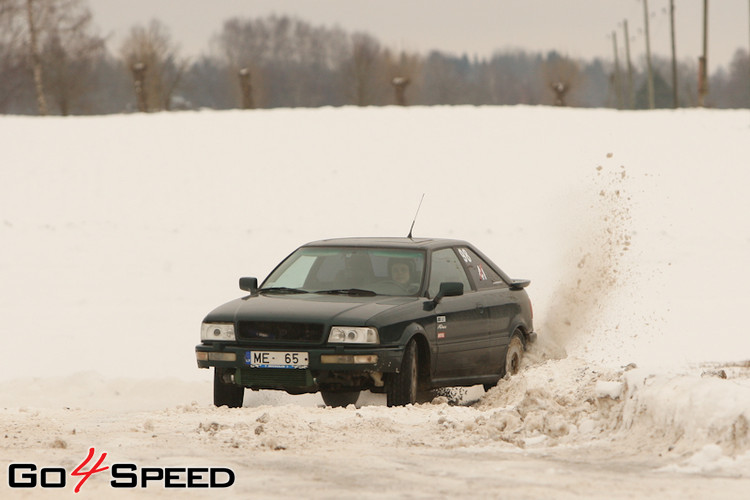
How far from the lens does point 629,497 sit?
587cm

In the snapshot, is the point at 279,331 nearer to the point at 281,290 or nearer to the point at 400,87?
the point at 281,290

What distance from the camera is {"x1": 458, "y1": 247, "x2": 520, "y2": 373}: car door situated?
10.6 metres

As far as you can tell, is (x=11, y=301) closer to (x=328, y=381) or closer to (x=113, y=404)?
(x=113, y=404)

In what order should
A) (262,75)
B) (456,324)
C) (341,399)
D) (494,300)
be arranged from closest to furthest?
(456,324), (341,399), (494,300), (262,75)

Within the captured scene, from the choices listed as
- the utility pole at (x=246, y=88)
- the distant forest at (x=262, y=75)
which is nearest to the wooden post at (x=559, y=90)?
the distant forest at (x=262, y=75)

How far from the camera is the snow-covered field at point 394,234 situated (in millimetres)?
6969

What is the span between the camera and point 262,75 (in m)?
112

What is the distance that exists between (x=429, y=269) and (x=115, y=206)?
1948cm

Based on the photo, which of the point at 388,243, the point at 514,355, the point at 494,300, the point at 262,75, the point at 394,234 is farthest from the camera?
the point at 262,75

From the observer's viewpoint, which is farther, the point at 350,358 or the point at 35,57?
the point at 35,57

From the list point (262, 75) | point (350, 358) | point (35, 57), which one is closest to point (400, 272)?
point (350, 358)

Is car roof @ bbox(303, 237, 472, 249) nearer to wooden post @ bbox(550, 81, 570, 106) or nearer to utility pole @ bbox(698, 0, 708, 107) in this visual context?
utility pole @ bbox(698, 0, 708, 107)

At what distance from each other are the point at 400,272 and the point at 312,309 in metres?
1.18

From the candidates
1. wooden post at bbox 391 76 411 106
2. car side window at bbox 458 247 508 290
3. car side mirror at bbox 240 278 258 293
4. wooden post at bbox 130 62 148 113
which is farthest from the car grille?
wooden post at bbox 130 62 148 113
